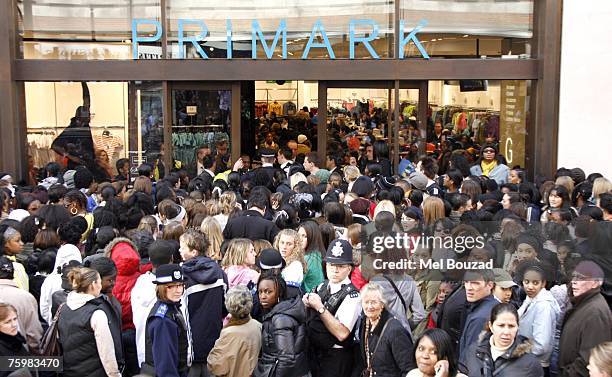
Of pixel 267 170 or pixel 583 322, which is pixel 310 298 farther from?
pixel 267 170

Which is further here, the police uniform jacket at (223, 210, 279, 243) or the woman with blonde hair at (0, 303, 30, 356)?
the police uniform jacket at (223, 210, 279, 243)

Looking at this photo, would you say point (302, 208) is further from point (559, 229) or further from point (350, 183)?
point (559, 229)

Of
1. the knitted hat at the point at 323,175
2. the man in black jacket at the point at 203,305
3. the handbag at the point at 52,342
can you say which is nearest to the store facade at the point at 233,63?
the knitted hat at the point at 323,175

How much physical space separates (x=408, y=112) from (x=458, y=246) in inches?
348

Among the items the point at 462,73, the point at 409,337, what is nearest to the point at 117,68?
the point at 462,73

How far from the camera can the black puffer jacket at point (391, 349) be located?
6359 millimetres

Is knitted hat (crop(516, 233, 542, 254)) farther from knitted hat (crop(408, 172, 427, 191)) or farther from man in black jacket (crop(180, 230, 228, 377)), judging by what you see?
knitted hat (crop(408, 172, 427, 191))

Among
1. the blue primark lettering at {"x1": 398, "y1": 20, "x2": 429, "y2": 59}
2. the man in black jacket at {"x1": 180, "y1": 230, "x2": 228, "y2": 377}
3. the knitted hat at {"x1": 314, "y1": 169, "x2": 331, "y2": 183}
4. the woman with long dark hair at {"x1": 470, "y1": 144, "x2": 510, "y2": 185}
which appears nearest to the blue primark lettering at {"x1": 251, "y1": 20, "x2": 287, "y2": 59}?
the blue primark lettering at {"x1": 398, "y1": 20, "x2": 429, "y2": 59}

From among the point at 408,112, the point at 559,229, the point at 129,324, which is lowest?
the point at 129,324

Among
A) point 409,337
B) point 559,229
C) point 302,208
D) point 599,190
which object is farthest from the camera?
point 599,190

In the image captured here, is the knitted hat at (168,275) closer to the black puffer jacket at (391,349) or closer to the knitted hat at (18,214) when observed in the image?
the black puffer jacket at (391,349)

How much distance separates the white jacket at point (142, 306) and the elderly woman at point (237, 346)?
2.78 ft

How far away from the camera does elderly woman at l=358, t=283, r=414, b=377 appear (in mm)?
6383

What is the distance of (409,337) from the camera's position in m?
6.48
